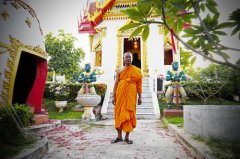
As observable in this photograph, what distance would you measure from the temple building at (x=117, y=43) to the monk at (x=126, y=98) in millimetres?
8713

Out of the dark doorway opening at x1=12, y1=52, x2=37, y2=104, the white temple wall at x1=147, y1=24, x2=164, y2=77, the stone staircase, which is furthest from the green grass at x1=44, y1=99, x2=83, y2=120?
the white temple wall at x1=147, y1=24, x2=164, y2=77

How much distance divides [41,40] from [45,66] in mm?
642

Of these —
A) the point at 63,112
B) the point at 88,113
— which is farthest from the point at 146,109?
the point at 63,112

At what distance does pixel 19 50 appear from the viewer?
3994mm

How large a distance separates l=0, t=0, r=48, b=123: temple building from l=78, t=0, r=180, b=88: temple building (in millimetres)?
7380

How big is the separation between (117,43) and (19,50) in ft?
31.6

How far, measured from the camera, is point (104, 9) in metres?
13.3

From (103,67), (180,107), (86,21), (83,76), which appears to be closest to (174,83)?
(180,107)

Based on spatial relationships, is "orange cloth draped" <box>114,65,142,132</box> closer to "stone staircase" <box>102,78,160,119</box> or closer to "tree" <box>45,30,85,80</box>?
"stone staircase" <box>102,78,160,119</box>

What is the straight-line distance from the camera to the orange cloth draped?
3650mm

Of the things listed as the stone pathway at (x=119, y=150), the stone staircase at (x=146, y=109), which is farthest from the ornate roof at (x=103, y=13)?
the stone pathway at (x=119, y=150)

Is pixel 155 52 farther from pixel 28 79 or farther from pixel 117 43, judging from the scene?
pixel 28 79

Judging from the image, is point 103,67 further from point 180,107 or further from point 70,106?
point 180,107

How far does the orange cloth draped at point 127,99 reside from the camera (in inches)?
144
